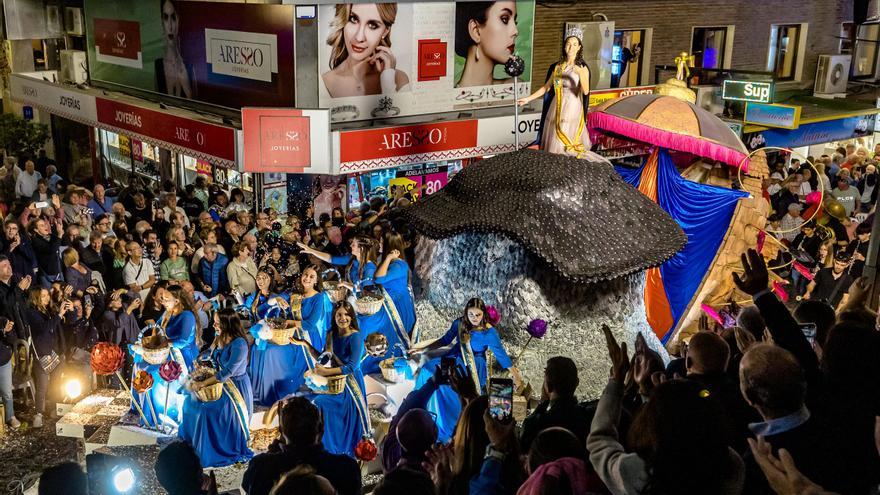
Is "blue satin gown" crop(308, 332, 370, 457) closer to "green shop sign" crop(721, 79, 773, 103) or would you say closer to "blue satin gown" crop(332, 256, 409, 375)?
"blue satin gown" crop(332, 256, 409, 375)

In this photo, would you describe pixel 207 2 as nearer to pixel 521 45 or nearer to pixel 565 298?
pixel 521 45

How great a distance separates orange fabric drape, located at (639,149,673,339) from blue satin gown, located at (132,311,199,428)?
474cm

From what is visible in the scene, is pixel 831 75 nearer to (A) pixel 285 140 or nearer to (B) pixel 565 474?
(A) pixel 285 140

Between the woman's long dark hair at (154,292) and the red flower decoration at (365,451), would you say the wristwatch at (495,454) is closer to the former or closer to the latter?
the red flower decoration at (365,451)

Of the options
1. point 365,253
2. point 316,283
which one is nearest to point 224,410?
point 316,283

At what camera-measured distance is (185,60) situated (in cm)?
1593

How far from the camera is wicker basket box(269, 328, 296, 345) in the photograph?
28.1ft

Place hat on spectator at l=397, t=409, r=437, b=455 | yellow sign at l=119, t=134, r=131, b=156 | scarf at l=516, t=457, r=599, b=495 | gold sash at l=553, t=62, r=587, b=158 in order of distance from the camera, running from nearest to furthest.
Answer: scarf at l=516, t=457, r=599, b=495 → hat on spectator at l=397, t=409, r=437, b=455 → gold sash at l=553, t=62, r=587, b=158 → yellow sign at l=119, t=134, r=131, b=156

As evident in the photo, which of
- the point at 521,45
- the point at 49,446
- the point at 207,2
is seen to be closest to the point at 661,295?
the point at 49,446

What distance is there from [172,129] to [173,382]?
23.1ft

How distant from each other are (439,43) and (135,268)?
269 inches

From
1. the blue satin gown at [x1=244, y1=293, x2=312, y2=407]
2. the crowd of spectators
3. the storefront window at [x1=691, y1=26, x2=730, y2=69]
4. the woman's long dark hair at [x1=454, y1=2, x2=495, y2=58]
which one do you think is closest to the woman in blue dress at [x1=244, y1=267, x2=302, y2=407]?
the blue satin gown at [x1=244, y1=293, x2=312, y2=407]

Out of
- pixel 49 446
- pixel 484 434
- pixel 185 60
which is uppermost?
pixel 185 60

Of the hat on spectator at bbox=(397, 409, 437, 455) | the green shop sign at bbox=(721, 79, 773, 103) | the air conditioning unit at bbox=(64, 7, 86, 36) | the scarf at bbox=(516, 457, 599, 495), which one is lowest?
the hat on spectator at bbox=(397, 409, 437, 455)
